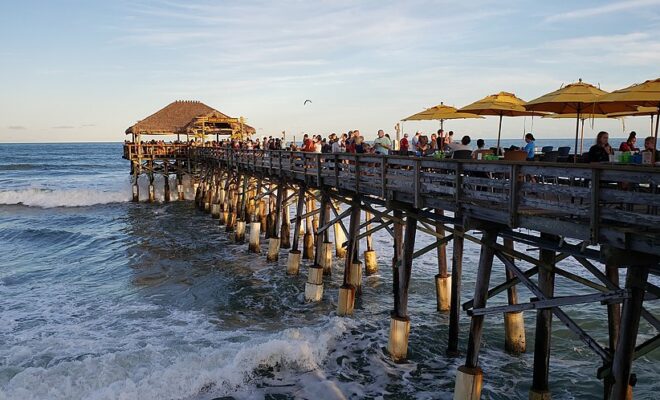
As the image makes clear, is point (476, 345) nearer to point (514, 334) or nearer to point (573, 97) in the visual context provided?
point (514, 334)

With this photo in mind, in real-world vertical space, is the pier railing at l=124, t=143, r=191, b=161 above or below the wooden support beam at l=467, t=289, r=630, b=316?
above

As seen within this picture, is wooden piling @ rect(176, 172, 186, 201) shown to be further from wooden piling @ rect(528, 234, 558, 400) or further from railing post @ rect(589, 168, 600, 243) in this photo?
railing post @ rect(589, 168, 600, 243)

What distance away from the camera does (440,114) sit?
39.9ft

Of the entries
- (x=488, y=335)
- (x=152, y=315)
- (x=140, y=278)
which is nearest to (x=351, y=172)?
(x=488, y=335)

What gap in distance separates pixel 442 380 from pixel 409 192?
3155 millimetres

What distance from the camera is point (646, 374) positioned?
30.5 feet

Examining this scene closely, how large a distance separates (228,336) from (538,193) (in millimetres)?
6538

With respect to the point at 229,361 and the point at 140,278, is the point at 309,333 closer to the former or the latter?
the point at 229,361

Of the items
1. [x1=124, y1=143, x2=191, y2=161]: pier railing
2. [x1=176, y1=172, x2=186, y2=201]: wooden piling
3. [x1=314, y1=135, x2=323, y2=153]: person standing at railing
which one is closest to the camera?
[x1=314, y1=135, x2=323, y2=153]: person standing at railing

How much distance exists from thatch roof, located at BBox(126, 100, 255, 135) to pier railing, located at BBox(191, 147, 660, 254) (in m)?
25.1

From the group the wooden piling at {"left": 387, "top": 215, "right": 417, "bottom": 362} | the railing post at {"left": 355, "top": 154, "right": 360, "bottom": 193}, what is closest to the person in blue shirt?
the wooden piling at {"left": 387, "top": 215, "right": 417, "bottom": 362}

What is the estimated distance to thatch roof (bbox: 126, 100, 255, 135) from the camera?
118 feet

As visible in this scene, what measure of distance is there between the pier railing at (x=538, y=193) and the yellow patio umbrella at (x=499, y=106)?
151 centimetres

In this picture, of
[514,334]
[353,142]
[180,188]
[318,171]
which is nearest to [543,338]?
[514,334]
